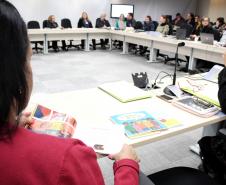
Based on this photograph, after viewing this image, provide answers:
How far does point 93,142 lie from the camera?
49.4 inches

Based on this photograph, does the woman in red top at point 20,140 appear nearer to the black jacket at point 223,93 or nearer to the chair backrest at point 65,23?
the black jacket at point 223,93

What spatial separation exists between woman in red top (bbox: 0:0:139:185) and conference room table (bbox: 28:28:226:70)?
468 centimetres

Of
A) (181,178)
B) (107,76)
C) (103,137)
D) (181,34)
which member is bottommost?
(107,76)

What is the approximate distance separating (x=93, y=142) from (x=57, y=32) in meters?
7.01

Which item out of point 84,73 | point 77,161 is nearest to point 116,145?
point 77,161

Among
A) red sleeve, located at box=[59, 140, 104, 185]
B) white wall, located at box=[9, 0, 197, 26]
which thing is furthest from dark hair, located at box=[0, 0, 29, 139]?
white wall, located at box=[9, 0, 197, 26]

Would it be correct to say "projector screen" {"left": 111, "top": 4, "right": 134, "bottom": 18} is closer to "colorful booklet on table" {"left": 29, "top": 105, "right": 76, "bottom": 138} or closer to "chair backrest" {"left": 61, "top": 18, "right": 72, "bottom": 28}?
"chair backrest" {"left": 61, "top": 18, "right": 72, "bottom": 28}

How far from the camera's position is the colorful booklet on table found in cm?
117

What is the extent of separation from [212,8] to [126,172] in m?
14.6

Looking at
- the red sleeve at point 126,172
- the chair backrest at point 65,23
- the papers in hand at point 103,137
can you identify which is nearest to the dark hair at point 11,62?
the red sleeve at point 126,172

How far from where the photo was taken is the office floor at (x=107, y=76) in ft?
8.15

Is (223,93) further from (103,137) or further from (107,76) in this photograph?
(107,76)

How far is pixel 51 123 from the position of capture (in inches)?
48.6

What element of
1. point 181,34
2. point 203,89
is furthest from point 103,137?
point 181,34
